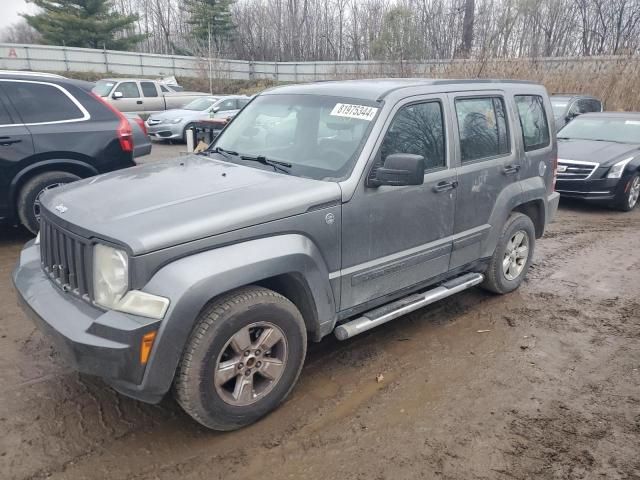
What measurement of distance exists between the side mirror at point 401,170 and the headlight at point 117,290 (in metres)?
1.60

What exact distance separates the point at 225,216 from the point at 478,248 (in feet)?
8.30

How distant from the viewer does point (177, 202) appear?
2971 millimetres

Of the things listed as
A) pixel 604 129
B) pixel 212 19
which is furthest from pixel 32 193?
pixel 212 19

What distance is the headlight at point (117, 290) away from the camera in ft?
8.39

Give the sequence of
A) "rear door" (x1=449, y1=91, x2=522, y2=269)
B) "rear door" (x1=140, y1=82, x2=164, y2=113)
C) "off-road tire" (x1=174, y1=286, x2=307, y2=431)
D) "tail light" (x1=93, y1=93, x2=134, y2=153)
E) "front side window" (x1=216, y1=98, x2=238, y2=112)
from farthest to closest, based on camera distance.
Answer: "rear door" (x1=140, y1=82, x2=164, y2=113)
"front side window" (x1=216, y1=98, x2=238, y2=112)
"tail light" (x1=93, y1=93, x2=134, y2=153)
"rear door" (x1=449, y1=91, x2=522, y2=269)
"off-road tire" (x1=174, y1=286, x2=307, y2=431)

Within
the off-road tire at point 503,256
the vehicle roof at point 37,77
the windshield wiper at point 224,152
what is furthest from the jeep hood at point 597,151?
the vehicle roof at point 37,77

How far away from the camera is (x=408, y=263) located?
3.82 metres

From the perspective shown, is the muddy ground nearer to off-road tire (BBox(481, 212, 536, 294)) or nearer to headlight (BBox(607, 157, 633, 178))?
off-road tire (BBox(481, 212, 536, 294))

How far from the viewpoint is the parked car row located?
262 centimetres

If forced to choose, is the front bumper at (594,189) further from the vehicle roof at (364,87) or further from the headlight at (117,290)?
the headlight at (117,290)

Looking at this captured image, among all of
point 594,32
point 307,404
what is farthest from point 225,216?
point 594,32

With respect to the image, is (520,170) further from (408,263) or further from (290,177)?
(290,177)

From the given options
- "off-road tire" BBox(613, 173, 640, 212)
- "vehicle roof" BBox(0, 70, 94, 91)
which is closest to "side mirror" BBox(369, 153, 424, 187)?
"vehicle roof" BBox(0, 70, 94, 91)

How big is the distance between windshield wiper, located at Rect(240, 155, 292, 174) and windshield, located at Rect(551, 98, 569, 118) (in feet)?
34.9
